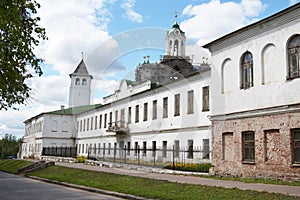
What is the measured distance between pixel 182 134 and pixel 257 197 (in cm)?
1677

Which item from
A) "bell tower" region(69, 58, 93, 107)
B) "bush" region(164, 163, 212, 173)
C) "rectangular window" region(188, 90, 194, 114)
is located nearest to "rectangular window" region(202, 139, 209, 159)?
"bush" region(164, 163, 212, 173)

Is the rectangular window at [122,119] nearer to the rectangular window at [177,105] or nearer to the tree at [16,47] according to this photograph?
the rectangular window at [177,105]

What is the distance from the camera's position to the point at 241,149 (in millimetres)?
17969

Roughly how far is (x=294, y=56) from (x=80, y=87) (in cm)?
5708

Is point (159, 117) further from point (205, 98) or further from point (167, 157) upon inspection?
point (205, 98)

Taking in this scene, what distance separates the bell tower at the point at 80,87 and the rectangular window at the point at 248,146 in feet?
176

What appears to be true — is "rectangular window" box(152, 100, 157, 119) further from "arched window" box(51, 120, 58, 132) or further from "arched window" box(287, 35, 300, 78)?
"arched window" box(51, 120, 58, 132)

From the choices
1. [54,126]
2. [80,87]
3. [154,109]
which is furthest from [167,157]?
[80,87]

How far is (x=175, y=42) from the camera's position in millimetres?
44094

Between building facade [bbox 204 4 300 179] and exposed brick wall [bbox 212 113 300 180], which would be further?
building facade [bbox 204 4 300 179]

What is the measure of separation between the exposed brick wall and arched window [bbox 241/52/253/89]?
6.25 ft

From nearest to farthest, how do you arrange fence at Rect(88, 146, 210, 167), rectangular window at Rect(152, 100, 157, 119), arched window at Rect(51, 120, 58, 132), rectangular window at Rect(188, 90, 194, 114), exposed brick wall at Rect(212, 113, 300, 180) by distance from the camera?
1. exposed brick wall at Rect(212, 113, 300, 180)
2. fence at Rect(88, 146, 210, 167)
3. rectangular window at Rect(188, 90, 194, 114)
4. rectangular window at Rect(152, 100, 157, 119)
5. arched window at Rect(51, 120, 58, 132)

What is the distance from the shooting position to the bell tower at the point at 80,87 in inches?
2707

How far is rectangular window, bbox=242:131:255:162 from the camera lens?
17.4 metres
